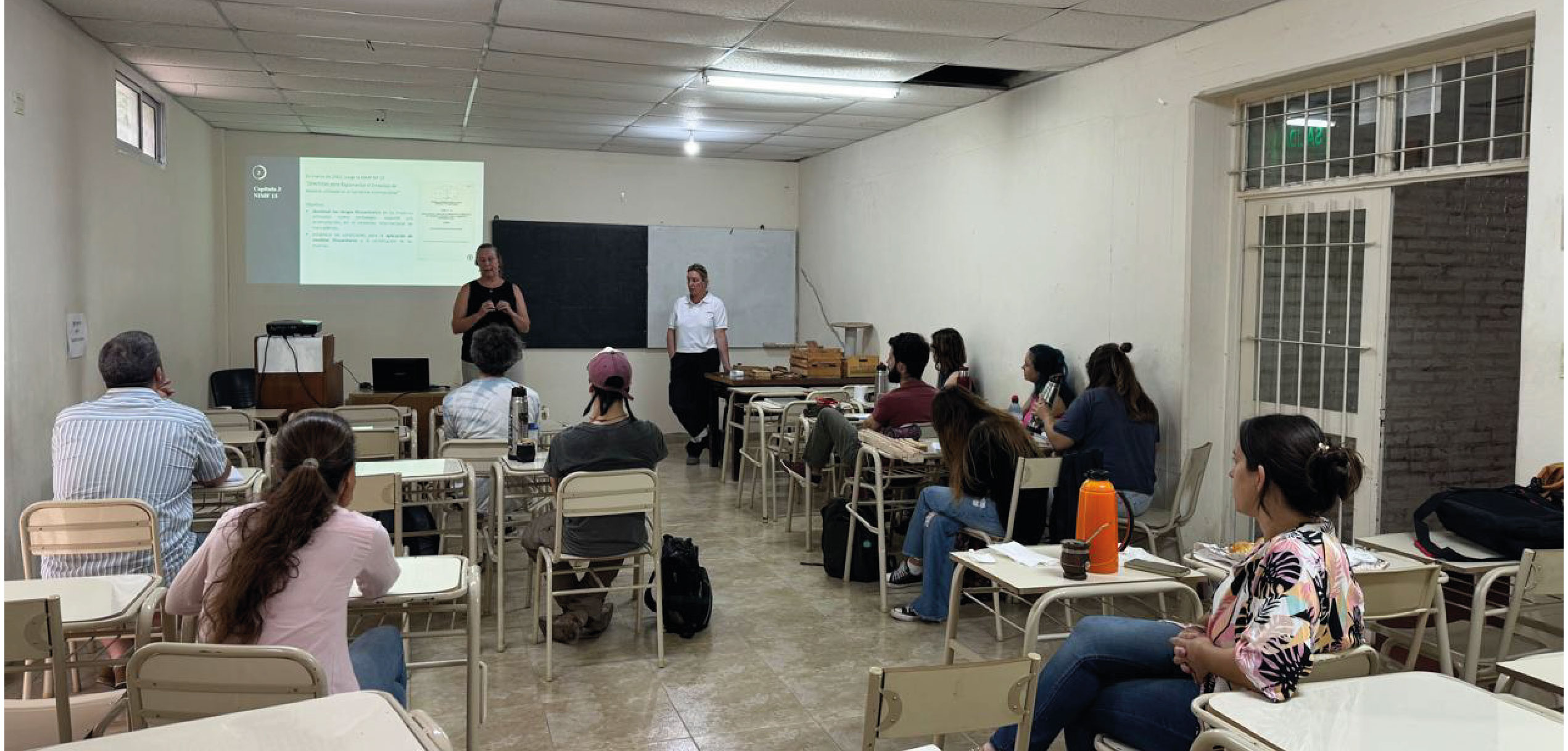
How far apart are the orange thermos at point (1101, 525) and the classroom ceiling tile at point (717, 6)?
2556 millimetres

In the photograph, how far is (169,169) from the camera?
6684 millimetres

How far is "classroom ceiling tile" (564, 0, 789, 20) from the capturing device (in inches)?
173

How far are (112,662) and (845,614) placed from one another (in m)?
2.80

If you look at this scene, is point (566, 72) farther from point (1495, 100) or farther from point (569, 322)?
point (1495, 100)

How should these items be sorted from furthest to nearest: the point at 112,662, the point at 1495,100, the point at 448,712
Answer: the point at 1495,100 < the point at 448,712 < the point at 112,662

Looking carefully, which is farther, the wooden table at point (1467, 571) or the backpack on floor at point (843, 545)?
the backpack on floor at point (843, 545)

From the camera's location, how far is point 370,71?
591 centimetres

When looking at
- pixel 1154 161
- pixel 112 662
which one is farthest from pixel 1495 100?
pixel 112 662

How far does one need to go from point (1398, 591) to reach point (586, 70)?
4607 mm

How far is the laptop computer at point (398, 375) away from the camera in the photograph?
7098mm

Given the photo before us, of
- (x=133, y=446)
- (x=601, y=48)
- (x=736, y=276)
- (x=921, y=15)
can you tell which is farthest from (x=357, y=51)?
(x=736, y=276)

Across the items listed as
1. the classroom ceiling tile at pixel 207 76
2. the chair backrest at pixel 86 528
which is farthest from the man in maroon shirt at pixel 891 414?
the classroom ceiling tile at pixel 207 76

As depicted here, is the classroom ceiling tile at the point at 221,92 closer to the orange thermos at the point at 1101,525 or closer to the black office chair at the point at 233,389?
the black office chair at the point at 233,389

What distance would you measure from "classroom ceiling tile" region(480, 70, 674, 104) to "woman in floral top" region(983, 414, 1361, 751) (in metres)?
4.63
